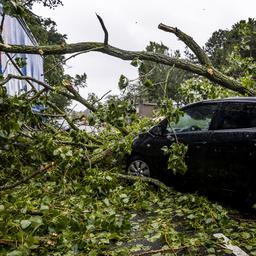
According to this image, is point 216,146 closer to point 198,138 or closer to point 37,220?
point 198,138

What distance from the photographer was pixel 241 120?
570cm

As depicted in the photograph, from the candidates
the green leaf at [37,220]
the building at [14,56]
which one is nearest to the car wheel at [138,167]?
the building at [14,56]

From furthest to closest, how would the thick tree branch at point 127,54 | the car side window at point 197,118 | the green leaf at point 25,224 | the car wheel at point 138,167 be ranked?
the car wheel at point 138,167 < the thick tree branch at point 127,54 < the car side window at point 197,118 < the green leaf at point 25,224

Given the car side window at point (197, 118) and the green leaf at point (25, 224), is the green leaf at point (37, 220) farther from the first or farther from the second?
the car side window at point (197, 118)

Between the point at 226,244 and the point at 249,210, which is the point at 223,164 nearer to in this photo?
the point at 249,210

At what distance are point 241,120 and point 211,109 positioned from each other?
648 millimetres

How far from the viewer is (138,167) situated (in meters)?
7.41

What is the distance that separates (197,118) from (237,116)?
826 mm

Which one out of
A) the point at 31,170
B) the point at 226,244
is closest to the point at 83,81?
the point at 31,170

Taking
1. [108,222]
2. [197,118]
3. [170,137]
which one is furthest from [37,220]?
[170,137]

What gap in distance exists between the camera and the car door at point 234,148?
5.45m

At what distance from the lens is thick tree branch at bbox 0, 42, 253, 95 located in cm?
656

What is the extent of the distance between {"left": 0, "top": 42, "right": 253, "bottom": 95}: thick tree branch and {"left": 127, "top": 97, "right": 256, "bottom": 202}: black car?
1.24 metres

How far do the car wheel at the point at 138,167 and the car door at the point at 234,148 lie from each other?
156 cm
